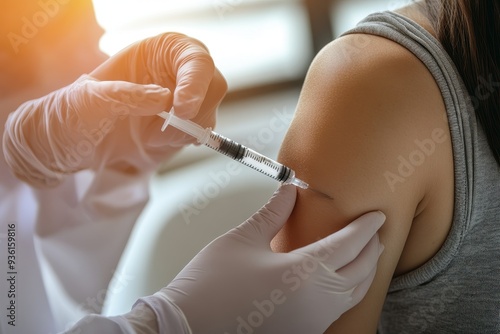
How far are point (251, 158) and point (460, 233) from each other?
0.43 m

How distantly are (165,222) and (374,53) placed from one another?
549 mm

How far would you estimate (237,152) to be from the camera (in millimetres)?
1036

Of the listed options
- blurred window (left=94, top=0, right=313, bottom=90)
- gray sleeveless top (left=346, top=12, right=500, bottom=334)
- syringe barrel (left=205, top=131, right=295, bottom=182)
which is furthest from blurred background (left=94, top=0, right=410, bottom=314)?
gray sleeveless top (left=346, top=12, right=500, bottom=334)

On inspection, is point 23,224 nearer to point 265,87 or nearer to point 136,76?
point 136,76

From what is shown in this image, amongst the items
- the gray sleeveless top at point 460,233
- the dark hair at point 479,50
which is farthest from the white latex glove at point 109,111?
the dark hair at point 479,50

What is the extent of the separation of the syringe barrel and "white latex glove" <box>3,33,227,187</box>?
0.07 meters

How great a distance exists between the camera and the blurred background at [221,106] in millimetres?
1086

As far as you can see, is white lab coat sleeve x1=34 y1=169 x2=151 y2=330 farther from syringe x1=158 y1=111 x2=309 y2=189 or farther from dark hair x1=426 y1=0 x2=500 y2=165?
dark hair x1=426 y1=0 x2=500 y2=165

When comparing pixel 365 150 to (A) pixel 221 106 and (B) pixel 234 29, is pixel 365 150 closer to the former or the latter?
(A) pixel 221 106

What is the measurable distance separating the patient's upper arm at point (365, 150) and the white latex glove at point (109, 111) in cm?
23

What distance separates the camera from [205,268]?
950 millimetres

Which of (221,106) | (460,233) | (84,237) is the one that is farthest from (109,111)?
(460,233)

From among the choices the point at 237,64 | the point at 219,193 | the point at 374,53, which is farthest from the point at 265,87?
the point at 374,53

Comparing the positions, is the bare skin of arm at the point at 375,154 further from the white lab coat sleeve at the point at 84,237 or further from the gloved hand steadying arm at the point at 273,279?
the white lab coat sleeve at the point at 84,237
